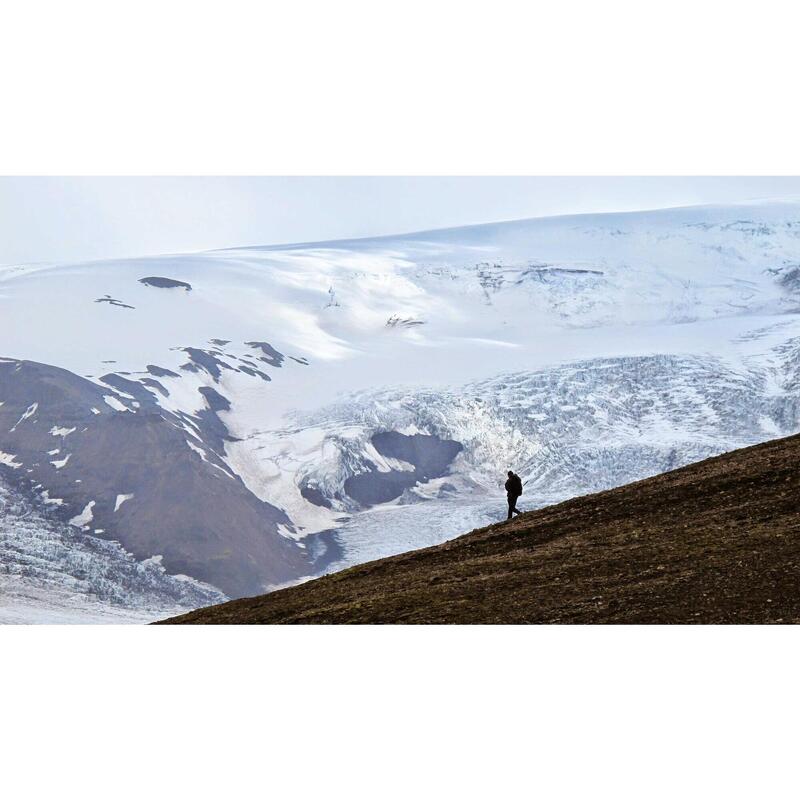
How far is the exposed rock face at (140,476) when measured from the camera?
43.3 metres

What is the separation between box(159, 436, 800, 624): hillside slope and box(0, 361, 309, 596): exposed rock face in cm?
2238

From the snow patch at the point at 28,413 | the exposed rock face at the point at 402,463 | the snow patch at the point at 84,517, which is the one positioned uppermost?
the snow patch at the point at 28,413

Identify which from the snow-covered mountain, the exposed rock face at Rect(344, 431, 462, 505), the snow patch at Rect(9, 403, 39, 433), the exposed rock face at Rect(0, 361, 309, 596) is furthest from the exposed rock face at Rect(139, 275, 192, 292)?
the exposed rock face at Rect(344, 431, 462, 505)

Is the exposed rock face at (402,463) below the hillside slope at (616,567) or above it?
below

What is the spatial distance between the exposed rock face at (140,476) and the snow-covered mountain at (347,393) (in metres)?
0.10

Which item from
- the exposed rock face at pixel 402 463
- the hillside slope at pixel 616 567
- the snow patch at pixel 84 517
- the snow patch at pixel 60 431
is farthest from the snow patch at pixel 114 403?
the hillside slope at pixel 616 567

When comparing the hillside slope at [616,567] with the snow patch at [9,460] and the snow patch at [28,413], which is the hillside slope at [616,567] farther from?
the snow patch at [28,413]

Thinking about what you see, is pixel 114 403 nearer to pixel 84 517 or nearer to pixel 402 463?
pixel 84 517

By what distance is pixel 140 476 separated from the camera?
4622cm

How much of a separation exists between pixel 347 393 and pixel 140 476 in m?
10.5

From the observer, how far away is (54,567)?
39.2 metres

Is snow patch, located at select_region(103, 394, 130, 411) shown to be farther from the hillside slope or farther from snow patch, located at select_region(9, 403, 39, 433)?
the hillside slope

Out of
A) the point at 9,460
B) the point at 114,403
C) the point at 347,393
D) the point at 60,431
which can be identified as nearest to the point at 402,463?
the point at 347,393

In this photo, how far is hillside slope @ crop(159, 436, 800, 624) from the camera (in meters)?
15.6
